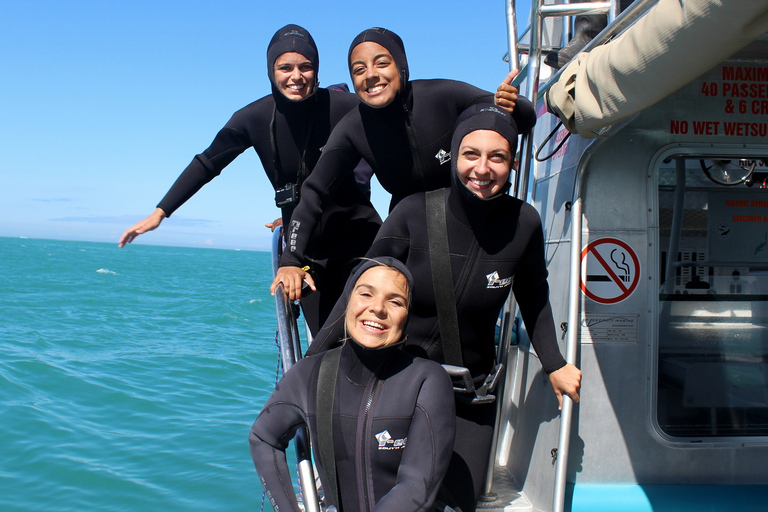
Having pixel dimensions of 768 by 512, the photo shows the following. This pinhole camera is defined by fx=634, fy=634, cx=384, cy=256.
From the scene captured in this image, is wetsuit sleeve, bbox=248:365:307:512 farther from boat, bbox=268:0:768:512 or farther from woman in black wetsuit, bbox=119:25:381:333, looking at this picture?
woman in black wetsuit, bbox=119:25:381:333

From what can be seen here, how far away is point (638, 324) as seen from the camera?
2.96 metres

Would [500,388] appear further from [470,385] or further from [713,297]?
[713,297]

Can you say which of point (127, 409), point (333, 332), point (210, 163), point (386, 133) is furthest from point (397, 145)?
point (127, 409)

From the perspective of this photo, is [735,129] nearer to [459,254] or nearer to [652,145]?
[652,145]

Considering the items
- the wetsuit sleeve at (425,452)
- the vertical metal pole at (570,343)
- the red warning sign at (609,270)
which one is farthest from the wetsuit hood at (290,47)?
the wetsuit sleeve at (425,452)

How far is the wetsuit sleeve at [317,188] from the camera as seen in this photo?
290cm

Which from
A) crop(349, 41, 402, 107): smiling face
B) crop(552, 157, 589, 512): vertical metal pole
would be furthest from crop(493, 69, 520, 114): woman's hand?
crop(552, 157, 589, 512): vertical metal pole

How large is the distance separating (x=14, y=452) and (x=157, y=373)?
465 cm

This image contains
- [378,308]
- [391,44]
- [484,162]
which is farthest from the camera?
[391,44]

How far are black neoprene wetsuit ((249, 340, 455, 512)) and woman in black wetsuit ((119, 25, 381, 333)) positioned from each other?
1174 mm

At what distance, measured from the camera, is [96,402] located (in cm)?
999

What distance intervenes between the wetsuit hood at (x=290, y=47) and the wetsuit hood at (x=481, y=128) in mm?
1017

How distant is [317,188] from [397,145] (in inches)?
16.4

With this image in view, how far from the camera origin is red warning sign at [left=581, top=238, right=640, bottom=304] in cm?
294
